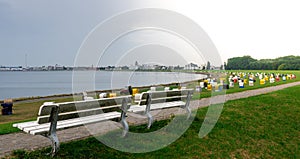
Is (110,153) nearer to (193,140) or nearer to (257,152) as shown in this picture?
(193,140)

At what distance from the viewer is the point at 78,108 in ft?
17.7

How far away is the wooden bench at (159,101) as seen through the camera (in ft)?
22.1

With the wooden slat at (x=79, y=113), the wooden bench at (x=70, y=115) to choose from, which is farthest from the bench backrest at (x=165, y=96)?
the wooden slat at (x=79, y=113)

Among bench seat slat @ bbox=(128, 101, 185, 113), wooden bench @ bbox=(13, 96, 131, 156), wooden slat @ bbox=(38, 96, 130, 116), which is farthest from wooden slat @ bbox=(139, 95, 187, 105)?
wooden slat @ bbox=(38, 96, 130, 116)

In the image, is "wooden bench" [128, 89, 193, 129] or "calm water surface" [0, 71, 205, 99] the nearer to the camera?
"wooden bench" [128, 89, 193, 129]

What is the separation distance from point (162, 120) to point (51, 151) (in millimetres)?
3395

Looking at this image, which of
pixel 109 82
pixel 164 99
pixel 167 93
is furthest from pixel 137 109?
pixel 109 82

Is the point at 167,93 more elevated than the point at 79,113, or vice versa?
the point at 167,93

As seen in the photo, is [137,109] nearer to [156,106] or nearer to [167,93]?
[156,106]

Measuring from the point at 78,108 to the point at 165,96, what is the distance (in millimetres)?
2794

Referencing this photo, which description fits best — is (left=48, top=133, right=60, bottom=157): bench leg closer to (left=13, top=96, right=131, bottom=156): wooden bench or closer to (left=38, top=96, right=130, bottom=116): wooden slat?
(left=13, top=96, right=131, bottom=156): wooden bench

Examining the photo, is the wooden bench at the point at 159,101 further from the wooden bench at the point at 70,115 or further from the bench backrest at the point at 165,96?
the wooden bench at the point at 70,115

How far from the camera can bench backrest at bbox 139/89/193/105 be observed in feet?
22.1

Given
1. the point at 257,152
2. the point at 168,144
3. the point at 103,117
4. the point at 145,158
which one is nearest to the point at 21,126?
the point at 103,117
